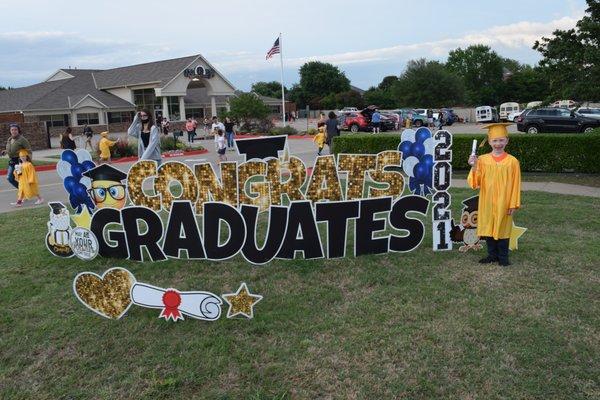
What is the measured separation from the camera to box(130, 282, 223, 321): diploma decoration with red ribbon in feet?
14.9

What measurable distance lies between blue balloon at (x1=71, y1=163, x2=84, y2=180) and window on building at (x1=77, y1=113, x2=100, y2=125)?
3620 centimetres

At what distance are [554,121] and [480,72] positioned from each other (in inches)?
2406

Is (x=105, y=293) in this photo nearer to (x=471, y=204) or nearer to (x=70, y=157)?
(x=70, y=157)

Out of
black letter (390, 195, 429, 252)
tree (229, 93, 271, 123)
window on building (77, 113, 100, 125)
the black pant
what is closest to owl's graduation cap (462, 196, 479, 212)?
black letter (390, 195, 429, 252)

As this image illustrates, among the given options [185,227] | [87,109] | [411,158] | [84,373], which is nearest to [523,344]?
[84,373]

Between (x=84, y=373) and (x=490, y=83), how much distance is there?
8547 centimetres

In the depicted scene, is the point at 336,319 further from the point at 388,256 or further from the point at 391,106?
the point at 391,106

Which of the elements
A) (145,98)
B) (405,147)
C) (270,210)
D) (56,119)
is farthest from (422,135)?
(145,98)

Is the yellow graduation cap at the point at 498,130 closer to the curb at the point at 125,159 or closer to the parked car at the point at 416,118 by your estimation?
the curb at the point at 125,159

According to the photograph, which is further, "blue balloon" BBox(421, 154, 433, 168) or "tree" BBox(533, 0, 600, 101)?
"tree" BBox(533, 0, 600, 101)

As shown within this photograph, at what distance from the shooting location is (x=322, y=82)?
86.1 meters

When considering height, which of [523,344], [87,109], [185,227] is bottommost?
[523,344]

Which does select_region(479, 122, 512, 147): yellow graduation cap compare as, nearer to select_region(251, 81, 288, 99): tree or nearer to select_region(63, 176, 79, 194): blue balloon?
select_region(63, 176, 79, 194): blue balloon

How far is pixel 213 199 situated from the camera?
6.68 meters
